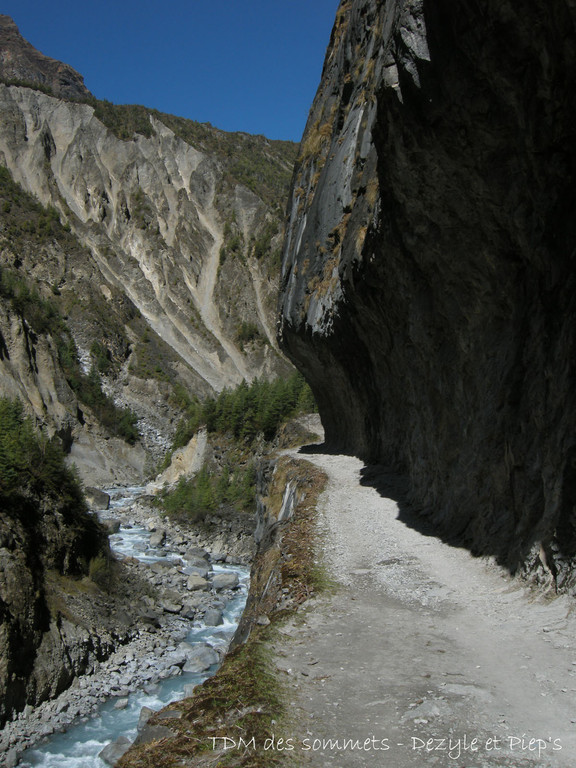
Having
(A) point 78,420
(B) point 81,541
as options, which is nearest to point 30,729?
(B) point 81,541

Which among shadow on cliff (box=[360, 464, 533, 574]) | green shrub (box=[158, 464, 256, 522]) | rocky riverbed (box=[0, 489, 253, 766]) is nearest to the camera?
shadow on cliff (box=[360, 464, 533, 574])

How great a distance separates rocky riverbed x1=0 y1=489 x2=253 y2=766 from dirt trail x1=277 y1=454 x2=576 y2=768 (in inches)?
392

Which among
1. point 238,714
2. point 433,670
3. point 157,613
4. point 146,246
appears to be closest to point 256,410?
point 157,613

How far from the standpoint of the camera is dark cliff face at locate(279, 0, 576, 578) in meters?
5.84

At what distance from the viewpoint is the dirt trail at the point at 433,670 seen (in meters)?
3.40

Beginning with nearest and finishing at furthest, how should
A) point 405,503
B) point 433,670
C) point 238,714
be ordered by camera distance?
point 238,714 → point 433,670 → point 405,503

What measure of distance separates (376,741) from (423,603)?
3.14 metres

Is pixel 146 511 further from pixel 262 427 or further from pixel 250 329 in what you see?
pixel 250 329

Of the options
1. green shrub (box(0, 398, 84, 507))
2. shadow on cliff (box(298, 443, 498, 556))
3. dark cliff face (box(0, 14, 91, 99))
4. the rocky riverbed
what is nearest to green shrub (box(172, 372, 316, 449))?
the rocky riverbed

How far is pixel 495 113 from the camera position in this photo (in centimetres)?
649

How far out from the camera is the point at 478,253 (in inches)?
311

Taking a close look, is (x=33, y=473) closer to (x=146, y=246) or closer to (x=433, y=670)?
(x=433, y=670)

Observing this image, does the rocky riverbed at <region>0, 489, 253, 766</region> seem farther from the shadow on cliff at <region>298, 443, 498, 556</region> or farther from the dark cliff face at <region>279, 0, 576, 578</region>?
the dark cliff face at <region>279, 0, 576, 578</region>

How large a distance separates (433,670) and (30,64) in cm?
22418
